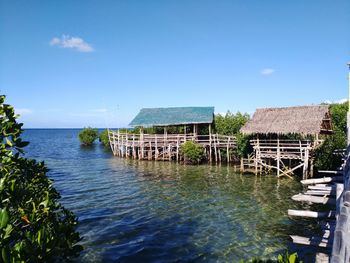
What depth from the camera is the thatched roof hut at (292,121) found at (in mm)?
19477

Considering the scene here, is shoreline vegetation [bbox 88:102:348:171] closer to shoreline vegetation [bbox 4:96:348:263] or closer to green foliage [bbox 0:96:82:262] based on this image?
shoreline vegetation [bbox 4:96:348:263]

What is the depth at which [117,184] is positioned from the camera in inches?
765

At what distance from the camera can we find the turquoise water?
9422 millimetres

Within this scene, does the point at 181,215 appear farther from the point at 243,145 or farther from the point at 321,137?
the point at 321,137

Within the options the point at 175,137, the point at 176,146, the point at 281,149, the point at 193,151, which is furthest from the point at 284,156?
the point at 175,137

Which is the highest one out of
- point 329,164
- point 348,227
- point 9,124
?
point 9,124

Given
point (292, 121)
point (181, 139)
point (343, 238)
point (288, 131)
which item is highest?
point (292, 121)

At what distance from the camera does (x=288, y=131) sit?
19875 millimetres

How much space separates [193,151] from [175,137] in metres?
3.59

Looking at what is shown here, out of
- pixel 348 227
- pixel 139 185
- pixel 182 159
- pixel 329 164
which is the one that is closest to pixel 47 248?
pixel 348 227

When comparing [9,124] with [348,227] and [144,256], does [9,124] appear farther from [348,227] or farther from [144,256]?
[144,256]

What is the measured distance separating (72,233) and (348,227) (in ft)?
9.99

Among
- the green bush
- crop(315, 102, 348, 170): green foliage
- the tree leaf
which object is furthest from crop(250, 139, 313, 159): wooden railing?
the green bush

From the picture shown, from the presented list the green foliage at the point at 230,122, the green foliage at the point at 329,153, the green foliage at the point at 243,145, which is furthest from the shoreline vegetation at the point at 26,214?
the green foliage at the point at 230,122
